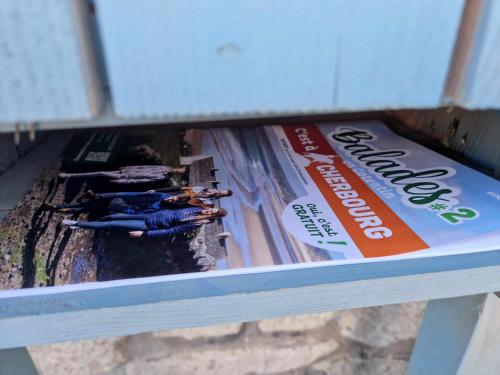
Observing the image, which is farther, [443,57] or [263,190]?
[263,190]

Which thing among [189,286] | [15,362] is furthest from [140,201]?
[15,362]

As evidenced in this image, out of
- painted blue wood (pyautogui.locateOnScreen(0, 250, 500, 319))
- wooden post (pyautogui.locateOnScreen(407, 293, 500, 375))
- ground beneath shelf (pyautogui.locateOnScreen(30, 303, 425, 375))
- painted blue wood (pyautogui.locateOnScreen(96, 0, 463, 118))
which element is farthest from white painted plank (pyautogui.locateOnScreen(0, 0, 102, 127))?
ground beneath shelf (pyautogui.locateOnScreen(30, 303, 425, 375))

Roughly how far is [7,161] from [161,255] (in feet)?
0.97

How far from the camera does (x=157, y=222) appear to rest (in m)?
0.38

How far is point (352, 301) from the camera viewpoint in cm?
33

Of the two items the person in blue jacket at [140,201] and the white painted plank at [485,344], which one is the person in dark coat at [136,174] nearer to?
the person in blue jacket at [140,201]

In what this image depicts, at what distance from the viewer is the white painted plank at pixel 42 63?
0.77 feet

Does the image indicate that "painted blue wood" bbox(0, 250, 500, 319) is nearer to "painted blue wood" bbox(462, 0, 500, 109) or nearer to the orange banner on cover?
the orange banner on cover

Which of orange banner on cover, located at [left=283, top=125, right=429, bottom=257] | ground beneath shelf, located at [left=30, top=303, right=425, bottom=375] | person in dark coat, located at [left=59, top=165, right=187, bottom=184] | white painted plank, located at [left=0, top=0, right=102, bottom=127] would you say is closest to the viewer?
white painted plank, located at [left=0, top=0, right=102, bottom=127]

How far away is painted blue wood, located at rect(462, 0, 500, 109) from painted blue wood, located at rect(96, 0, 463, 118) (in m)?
0.02

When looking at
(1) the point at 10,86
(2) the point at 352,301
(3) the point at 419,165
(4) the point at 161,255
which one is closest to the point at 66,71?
(1) the point at 10,86

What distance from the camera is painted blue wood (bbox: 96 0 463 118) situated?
246 millimetres

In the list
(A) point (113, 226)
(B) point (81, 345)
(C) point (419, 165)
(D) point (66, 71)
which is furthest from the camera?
(B) point (81, 345)

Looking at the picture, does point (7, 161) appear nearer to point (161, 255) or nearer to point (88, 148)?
point (88, 148)
